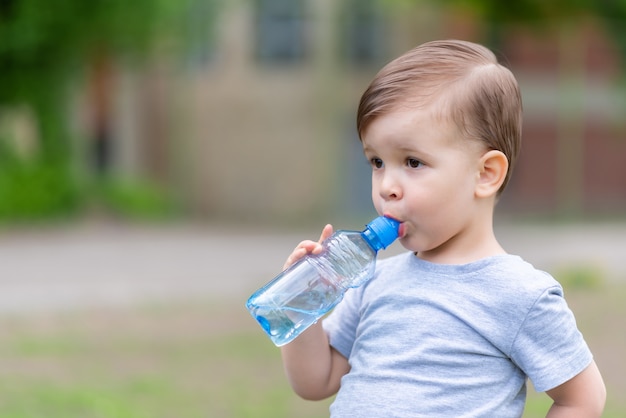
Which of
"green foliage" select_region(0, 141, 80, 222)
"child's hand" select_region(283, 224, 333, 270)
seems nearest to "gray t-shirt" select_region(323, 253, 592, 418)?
"child's hand" select_region(283, 224, 333, 270)

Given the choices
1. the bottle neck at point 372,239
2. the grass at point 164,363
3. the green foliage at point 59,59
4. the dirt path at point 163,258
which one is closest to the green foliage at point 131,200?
the green foliage at point 59,59

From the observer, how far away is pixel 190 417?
5797 mm

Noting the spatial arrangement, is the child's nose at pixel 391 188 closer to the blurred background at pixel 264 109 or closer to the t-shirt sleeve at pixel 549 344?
the t-shirt sleeve at pixel 549 344

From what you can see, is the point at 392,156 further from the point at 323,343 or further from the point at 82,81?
the point at 82,81

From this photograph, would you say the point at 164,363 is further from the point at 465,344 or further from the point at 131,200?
the point at 131,200

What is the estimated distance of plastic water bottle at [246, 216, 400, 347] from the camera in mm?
2332

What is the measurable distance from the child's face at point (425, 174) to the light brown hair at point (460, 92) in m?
0.03

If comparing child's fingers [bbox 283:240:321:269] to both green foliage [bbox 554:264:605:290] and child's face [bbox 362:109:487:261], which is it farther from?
green foliage [bbox 554:264:605:290]

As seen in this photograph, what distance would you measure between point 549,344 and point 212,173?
22459 mm

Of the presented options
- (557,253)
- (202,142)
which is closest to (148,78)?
(202,142)

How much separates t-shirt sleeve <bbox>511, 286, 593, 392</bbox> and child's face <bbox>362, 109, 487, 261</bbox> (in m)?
0.27

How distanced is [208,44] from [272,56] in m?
1.49

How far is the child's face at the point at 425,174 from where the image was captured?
2240mm

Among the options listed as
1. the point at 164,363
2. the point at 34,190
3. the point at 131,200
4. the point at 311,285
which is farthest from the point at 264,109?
the point at 311,285
